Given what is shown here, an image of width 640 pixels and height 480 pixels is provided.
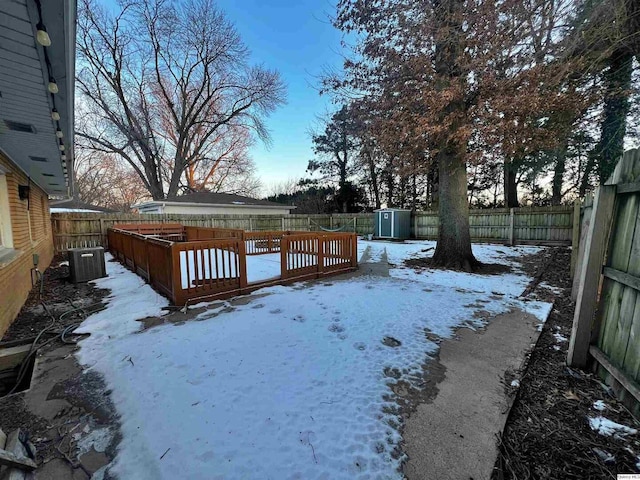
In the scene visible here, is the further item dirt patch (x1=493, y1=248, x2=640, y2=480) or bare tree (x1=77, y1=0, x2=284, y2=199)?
bare tree (x1=77, y1=0, x2=284, y2=199)

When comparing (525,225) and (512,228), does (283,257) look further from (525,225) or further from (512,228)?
(525,225)

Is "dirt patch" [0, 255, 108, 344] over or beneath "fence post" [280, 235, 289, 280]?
beneath

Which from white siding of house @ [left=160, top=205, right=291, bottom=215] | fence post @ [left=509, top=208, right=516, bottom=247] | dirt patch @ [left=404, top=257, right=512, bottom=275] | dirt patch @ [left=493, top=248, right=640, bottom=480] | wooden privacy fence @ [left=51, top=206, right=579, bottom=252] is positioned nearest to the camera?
dirt patch @ [left=493, top=248, right=640, bottom=480]

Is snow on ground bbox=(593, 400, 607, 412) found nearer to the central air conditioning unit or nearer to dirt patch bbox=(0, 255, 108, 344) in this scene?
dirt patch bbox=(0, 255, 108, 344)

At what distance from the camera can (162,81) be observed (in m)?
17.6

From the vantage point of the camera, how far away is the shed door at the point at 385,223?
13802 millimetres

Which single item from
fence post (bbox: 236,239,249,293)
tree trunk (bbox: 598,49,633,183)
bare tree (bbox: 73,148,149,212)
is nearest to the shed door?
tree trunk (bbox: 598,49,633,183)

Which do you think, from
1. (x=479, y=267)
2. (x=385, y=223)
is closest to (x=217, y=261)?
(x=479, y=267)

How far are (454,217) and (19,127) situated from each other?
26.4ft

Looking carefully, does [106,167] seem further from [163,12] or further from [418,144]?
[418,144]

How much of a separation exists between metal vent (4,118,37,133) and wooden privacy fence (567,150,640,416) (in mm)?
6057

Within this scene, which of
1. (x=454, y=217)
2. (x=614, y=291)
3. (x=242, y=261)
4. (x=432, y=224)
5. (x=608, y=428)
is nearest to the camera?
(x=608, y=428)

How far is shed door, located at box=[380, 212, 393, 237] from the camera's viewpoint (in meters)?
13.8

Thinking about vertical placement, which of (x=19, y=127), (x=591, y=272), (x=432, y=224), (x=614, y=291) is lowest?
(x=432, y=224)
